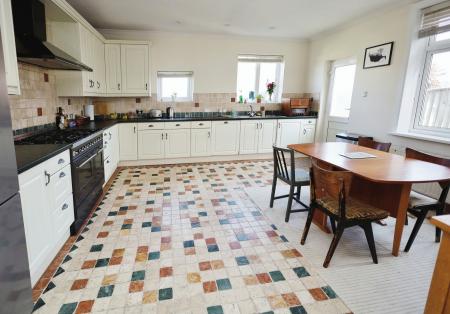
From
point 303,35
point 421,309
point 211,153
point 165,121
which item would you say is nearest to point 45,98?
point 165,121

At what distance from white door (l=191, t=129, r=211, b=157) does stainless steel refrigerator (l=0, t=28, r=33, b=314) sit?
3.70 metres

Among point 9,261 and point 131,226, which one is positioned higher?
point 9,261

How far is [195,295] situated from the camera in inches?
68.4

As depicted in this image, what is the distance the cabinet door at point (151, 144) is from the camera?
15.4ft

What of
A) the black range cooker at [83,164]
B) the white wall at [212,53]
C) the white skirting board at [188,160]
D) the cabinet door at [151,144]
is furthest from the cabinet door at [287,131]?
the black range cooker at [83,164]

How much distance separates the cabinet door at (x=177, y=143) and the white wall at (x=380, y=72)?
9.91 ft

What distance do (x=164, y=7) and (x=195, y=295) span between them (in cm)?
375

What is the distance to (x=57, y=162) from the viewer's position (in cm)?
209

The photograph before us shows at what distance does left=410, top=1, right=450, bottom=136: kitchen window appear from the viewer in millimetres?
3211

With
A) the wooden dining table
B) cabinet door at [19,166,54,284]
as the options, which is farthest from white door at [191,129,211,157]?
cabinet door at [19,166,54,284]

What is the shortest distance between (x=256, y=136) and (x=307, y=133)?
122cm

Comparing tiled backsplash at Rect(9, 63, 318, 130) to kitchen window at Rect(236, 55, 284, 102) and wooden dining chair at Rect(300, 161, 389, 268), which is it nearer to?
kitchen window at Rect(236, 55, 284, 102)

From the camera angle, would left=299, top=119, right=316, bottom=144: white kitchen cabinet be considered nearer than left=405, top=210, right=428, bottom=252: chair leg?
No

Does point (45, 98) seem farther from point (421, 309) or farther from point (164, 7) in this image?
point (421, 309)
